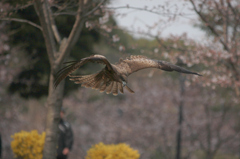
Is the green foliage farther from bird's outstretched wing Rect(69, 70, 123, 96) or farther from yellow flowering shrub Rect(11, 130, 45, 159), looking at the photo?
bird's outstretched wing Rect(69, 70, 123, 96)

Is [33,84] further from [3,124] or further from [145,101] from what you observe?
[145,101]

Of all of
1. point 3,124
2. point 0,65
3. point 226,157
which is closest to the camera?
point 0,65

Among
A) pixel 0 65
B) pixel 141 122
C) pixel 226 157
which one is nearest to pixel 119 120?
pixel 141 122

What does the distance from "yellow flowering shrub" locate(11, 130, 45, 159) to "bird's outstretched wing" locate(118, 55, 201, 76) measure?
9.80 ft

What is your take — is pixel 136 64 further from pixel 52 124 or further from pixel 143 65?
pixel 52 124

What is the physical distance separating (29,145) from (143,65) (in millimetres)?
3432

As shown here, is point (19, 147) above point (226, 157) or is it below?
above

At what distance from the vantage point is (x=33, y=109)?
19062mm

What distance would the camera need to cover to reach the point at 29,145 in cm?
571

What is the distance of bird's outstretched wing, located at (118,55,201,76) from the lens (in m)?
3.31

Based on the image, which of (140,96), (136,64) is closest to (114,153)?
(136,64)

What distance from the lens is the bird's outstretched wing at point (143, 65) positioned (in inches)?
130

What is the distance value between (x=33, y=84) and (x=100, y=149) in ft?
13.0

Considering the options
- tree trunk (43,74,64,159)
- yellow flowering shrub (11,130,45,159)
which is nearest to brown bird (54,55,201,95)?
tree trunk (43,74,64,159)
